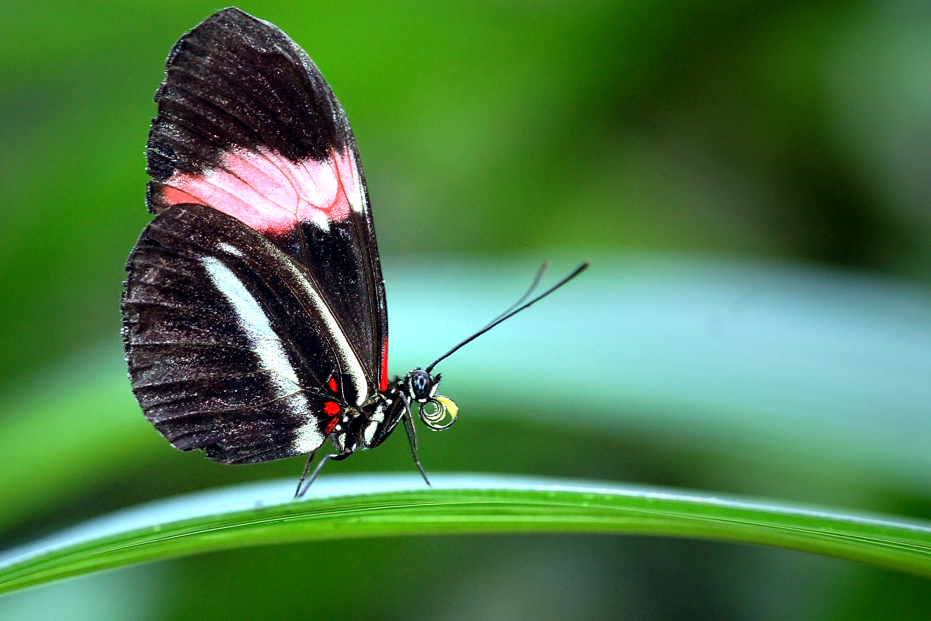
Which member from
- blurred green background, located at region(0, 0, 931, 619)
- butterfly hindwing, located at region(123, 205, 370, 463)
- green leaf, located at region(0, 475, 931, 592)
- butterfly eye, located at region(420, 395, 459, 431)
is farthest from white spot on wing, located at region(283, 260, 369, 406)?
green leaf, located at region(0, 475, 931, 592)

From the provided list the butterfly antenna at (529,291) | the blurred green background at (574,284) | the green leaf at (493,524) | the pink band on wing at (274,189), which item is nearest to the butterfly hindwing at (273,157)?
the pink band on wing at (274,189)

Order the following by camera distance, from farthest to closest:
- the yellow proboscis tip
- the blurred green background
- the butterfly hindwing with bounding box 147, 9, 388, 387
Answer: the blurred green background → the yellow proboscis tip → the butterfly hindwing with bounding box 147, 9, 388, 387

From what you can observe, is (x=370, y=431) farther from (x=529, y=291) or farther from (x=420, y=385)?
(x=529, y=291)

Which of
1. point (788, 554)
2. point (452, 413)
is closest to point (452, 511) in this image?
point (452, 413)

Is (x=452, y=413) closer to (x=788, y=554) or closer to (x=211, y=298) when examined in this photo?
(x=211, y=298)

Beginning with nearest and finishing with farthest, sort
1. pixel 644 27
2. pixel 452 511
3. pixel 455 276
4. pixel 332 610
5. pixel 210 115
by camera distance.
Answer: pixel 452 511
pixel 210 115
pixel 332 610
pixel 455 276
pixel 644 27

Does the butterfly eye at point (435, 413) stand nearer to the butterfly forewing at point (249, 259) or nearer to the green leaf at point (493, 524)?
the butterfly forewing at point (249, 259)

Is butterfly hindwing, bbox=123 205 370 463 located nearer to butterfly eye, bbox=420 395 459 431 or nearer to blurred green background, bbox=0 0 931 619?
butterfly eye, bbox=420 395 459 431
